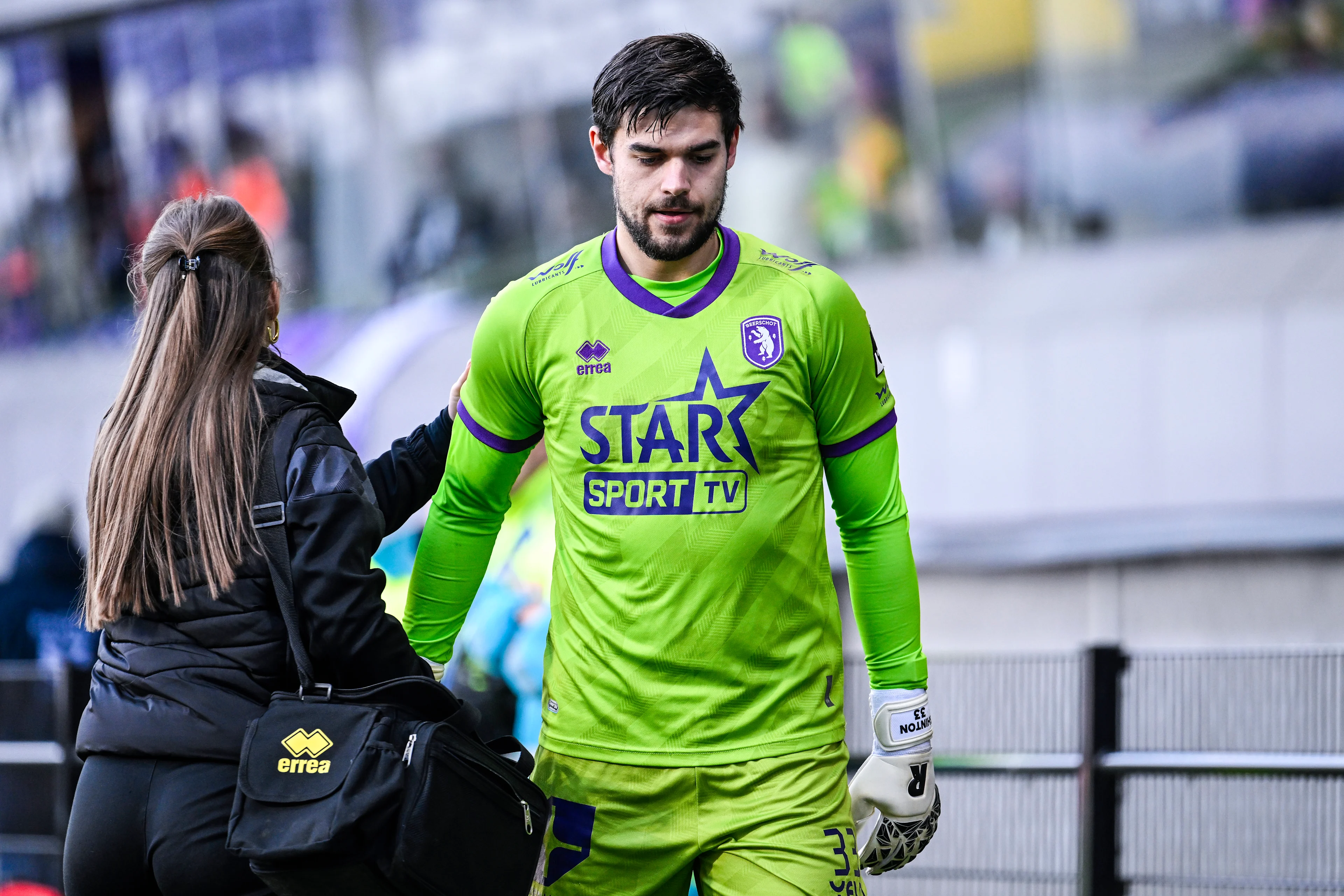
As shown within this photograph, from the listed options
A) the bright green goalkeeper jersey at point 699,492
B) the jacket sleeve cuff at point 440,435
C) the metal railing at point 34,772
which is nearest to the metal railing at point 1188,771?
the bright green goalkeeper jersey at point 699,492

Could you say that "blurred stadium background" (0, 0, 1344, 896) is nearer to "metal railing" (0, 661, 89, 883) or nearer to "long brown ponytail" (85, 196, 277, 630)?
"metal railing" (0, 661, 89, 883)

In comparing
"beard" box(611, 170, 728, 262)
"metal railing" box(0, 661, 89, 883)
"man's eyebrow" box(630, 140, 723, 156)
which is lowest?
"metal railing" box(0, 661, 89, 883)

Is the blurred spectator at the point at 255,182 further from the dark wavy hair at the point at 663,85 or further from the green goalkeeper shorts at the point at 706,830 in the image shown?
the green goalkeeper shorts at the point at 706,830

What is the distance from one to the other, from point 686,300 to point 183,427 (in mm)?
1035

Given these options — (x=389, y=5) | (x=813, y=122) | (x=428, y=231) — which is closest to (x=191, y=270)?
(x=813, y=122)

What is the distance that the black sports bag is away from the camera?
272 centimetres

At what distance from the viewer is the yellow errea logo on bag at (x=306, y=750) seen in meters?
2.75

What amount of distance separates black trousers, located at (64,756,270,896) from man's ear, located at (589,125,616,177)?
55.9 inches

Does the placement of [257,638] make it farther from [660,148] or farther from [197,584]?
Answer: [660,148]

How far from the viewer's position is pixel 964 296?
12.3m

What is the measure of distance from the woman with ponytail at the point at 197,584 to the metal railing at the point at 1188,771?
285cm

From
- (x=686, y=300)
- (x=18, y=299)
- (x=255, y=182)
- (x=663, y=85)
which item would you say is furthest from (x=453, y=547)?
(x=18, y=299)

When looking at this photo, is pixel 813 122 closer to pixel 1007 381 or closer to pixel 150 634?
pixel 1007 381

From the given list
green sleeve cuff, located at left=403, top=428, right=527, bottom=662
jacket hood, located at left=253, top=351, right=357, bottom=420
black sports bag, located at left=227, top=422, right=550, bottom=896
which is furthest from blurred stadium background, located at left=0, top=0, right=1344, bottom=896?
black sports bag, located at left=227, top=422, right=550, bottom=896
